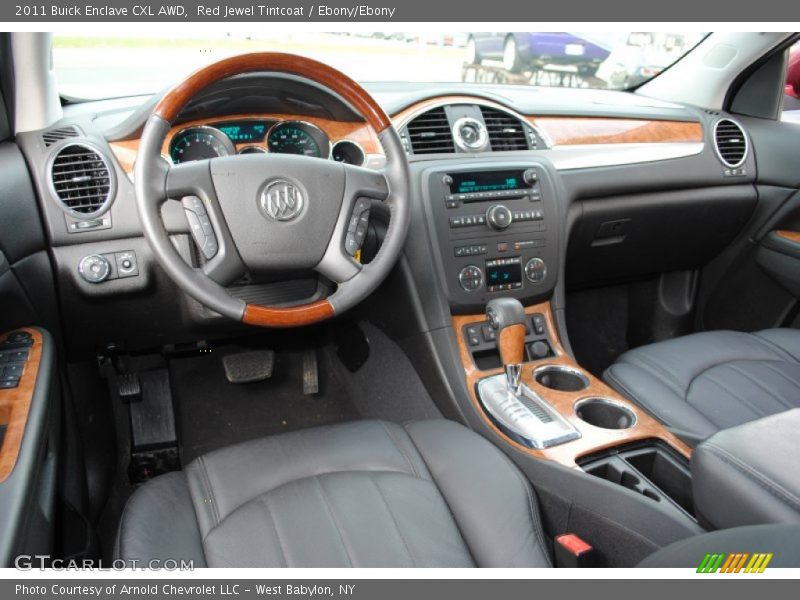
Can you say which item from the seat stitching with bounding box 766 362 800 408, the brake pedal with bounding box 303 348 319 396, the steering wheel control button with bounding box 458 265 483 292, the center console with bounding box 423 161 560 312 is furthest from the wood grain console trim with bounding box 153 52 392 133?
the seat stitching with bounding box 766 362 800 408

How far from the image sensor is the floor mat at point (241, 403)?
2.38 m

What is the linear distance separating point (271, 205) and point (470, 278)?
0.71m

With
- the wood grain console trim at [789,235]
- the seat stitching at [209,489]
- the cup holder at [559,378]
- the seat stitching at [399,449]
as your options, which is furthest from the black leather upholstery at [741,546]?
the wood grain console trim at [789,235]

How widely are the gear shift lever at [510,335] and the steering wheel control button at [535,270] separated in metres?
0.28

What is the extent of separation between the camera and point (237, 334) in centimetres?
214

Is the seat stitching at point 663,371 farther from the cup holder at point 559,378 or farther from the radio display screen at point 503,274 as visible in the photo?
the radio display screen at point 503,274

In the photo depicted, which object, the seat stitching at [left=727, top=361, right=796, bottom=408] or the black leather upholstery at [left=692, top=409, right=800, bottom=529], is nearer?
the black leather upholstery at [left=692, top=409, right=800, bottom=529]

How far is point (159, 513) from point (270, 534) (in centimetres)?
23

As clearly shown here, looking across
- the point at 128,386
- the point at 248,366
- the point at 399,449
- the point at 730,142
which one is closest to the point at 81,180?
the point at 128,386

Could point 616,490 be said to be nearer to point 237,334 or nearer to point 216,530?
point 216,530

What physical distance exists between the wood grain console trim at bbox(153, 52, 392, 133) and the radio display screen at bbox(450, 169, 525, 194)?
48 cm

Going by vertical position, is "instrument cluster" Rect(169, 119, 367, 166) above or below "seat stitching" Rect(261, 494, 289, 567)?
above

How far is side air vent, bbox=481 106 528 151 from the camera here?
2.23 metres

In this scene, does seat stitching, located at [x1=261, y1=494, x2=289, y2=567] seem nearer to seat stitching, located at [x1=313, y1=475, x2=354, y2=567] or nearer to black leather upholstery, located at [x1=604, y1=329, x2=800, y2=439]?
seat stitching, located at [x1=313, y1=475, x2=354, y2=567]
